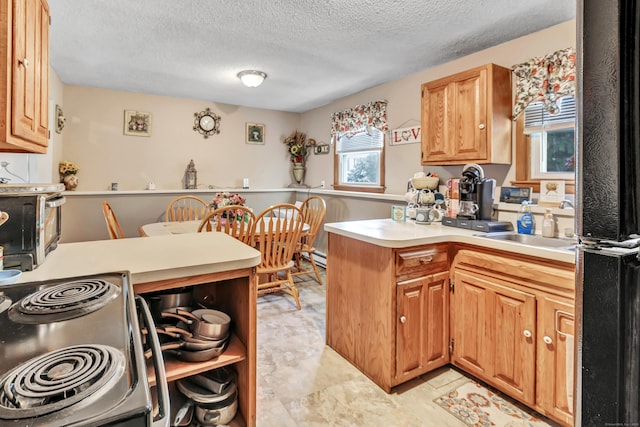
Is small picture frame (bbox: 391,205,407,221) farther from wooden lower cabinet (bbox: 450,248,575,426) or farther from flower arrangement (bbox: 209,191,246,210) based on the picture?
flower arrangement (bbox: 209,191,246,210)

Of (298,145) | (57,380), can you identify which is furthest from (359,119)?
(57,380)

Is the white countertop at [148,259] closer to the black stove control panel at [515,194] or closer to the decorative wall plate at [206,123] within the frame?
the black stove control panel at [515,194]

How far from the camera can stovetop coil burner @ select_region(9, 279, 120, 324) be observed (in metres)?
0.81

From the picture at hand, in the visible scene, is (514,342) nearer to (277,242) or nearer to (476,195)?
(476,195)

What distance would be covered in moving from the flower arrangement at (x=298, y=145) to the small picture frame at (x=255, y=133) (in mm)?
398

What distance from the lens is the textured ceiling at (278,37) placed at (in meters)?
2.12

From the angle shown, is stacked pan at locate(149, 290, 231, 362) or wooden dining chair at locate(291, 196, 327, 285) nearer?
stacked pan at locate(149, 290, 231, 362)

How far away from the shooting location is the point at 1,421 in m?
0.46

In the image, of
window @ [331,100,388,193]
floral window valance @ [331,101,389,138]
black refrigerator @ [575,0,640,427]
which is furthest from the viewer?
window @ [331,100,388,193]

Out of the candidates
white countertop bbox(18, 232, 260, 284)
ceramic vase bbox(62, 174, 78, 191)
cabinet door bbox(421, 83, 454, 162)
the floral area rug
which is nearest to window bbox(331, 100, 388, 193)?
cabinet door bbox(421, 83, 454, 162)

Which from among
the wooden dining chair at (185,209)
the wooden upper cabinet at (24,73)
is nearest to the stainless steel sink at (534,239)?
the wooden upper cabinet at (24,73)

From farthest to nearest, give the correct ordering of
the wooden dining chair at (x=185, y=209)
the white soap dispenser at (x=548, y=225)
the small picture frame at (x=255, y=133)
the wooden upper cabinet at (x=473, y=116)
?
1. the small picture frame at (x=255, y=133)
2. the wooden dining chair at (x=185, y=209)
3. the wooden upper cabinet at (x=473, y=116)
4. the white soap dispenser at (x=548, y=225)

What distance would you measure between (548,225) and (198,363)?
208 centimetres

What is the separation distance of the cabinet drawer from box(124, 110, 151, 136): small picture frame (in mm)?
3802
